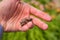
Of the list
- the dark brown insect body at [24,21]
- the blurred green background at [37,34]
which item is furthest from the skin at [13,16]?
the blurred green background at [37,34]

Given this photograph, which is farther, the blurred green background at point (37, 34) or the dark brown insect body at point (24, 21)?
the blurred green background at point (37, 34)

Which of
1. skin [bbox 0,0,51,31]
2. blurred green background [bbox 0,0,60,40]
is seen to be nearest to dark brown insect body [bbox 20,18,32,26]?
skin [bbox 0,0,51,31]

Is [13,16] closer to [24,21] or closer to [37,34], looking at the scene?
[24,21]

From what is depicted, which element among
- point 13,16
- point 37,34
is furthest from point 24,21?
point 37,34

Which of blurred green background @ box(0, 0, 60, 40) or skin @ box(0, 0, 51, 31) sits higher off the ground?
skin @ box(0, 0, 51, 31)

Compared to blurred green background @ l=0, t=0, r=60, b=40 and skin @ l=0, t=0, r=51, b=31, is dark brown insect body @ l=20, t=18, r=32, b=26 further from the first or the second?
blurred green background @ l=0, t=0, r=60, b=40

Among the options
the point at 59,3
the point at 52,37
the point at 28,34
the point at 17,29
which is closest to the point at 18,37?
the point at 28,34

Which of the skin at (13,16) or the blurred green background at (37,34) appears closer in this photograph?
the skin at (13,16)

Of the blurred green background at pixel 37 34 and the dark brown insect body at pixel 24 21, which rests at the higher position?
the dark brown insect body at pixel 24 21

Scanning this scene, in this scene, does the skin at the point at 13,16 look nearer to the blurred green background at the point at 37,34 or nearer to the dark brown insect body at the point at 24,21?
the dark brown insect body at the point at 24,21

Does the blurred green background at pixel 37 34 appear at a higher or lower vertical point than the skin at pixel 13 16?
lower

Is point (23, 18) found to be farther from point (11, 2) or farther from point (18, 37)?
point (18, 37)
